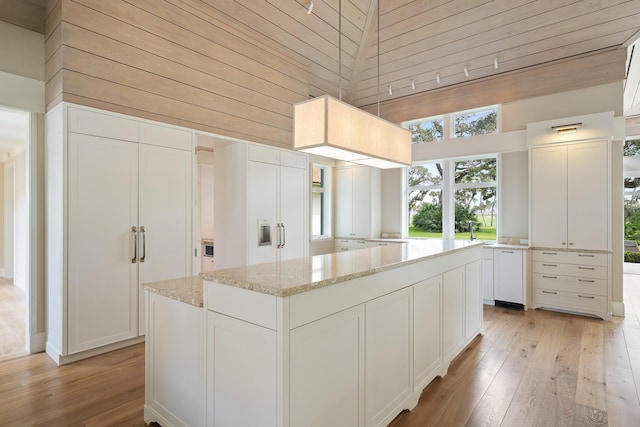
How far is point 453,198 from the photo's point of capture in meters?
5.96

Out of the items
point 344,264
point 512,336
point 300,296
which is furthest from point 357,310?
point 512,336

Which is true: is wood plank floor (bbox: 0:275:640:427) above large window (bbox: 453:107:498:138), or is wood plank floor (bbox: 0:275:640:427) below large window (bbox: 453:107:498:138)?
below

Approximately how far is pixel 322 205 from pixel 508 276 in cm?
356

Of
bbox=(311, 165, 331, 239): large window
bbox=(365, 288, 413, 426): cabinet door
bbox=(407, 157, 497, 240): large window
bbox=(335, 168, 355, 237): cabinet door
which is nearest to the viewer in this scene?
bbox=(365, 288, 413, 426): cabinet door

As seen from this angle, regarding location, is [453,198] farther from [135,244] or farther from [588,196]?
[135,244]

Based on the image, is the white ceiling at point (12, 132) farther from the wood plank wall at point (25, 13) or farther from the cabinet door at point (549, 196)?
the cabinet door at point (549, 196)

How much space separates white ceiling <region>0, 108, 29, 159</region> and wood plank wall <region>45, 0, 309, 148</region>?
804 mm

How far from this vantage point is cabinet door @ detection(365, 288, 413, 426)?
75.7 inches

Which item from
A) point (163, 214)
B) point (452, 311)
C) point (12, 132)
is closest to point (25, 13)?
point (163, 214)

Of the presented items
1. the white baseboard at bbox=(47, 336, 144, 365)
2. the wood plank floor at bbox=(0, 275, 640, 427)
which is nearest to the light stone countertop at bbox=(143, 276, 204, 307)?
the wood plank floor at bbox=(0, 275, 640, 427)

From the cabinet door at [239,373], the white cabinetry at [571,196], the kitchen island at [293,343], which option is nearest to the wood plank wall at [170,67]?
the kitchen island at [293,343]

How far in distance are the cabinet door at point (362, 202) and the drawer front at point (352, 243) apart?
0.11 m

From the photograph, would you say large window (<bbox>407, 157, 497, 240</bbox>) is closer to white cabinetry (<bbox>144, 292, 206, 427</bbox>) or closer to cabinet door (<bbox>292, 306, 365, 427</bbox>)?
cabinet door (<bbox>292, 306, 365, 427</bbox>)

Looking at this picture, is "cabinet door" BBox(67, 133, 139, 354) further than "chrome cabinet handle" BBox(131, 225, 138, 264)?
No
